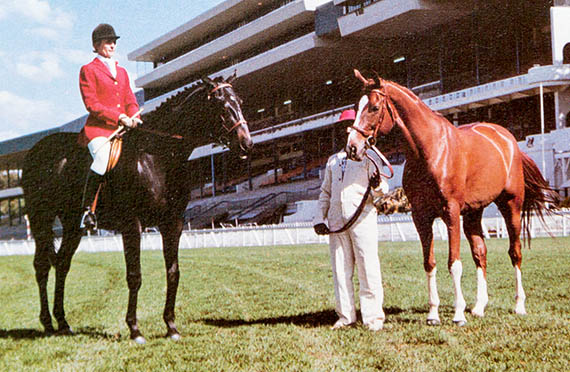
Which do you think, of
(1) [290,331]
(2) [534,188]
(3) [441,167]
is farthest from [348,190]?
(2) [534,188]

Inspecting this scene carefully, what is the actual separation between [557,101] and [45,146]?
96.2ft

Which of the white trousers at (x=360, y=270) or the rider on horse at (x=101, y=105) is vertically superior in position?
the rider on horse at (x=101, y=105)

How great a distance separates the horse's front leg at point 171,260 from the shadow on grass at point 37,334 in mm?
520

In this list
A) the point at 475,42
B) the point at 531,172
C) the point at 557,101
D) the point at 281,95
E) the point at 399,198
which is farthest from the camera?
the point at 281,95

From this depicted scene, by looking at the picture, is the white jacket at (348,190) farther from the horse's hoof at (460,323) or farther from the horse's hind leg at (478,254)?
the horse's hind leg at (478,254)

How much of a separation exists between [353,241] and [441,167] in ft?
3.62

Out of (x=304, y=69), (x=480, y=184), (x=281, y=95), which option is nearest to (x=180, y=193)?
(x=480, y=184)

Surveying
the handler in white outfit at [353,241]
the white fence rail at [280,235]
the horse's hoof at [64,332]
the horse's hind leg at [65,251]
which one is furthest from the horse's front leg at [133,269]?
the white fence rail at [280,235]

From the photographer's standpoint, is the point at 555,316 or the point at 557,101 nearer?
the point at 555,316

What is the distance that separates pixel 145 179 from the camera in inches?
215

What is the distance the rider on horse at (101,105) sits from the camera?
479 centimetres

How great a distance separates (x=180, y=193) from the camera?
5.66 metres

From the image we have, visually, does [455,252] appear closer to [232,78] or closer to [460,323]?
[460,323]

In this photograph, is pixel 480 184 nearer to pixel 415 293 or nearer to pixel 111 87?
pixel 415 293
